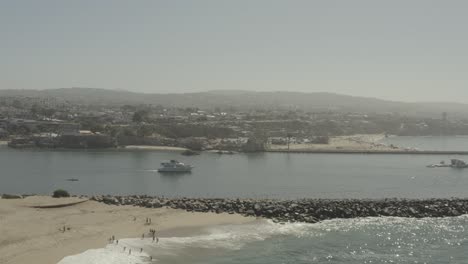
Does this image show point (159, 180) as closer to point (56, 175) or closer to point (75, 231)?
point (56, 175)

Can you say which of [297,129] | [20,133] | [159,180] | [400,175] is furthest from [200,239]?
[297,129]

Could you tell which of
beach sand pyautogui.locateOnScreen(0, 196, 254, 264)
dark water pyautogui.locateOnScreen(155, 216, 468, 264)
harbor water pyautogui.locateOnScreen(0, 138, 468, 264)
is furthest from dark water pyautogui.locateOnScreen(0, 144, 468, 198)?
dark water pyautogui.locateOnScreen(155, 216, 468, 264)

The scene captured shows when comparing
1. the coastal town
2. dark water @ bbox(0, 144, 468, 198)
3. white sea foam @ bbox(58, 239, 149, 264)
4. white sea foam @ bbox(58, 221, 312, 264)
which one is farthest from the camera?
the coastal town

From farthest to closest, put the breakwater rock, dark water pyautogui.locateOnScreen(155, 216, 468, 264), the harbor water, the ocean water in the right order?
the breakwater rock
the harbor water
dark water pyautogui.locateOnScreen(155, 216, 468, 264)
the ocean water

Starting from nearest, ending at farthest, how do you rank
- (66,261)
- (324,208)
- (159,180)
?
1. (66,261)
2. (324,208)
3. (159,180)

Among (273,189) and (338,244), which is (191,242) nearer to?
(338,244)

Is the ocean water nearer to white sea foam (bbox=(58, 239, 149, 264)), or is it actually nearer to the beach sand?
white sea foam (bbox=(58, 239, 149, 264))

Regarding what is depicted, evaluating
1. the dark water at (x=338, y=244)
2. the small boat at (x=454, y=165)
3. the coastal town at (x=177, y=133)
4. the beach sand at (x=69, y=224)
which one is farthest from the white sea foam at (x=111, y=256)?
the coastal town at (x=177, y=133)

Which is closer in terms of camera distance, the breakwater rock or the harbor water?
the harbor water
